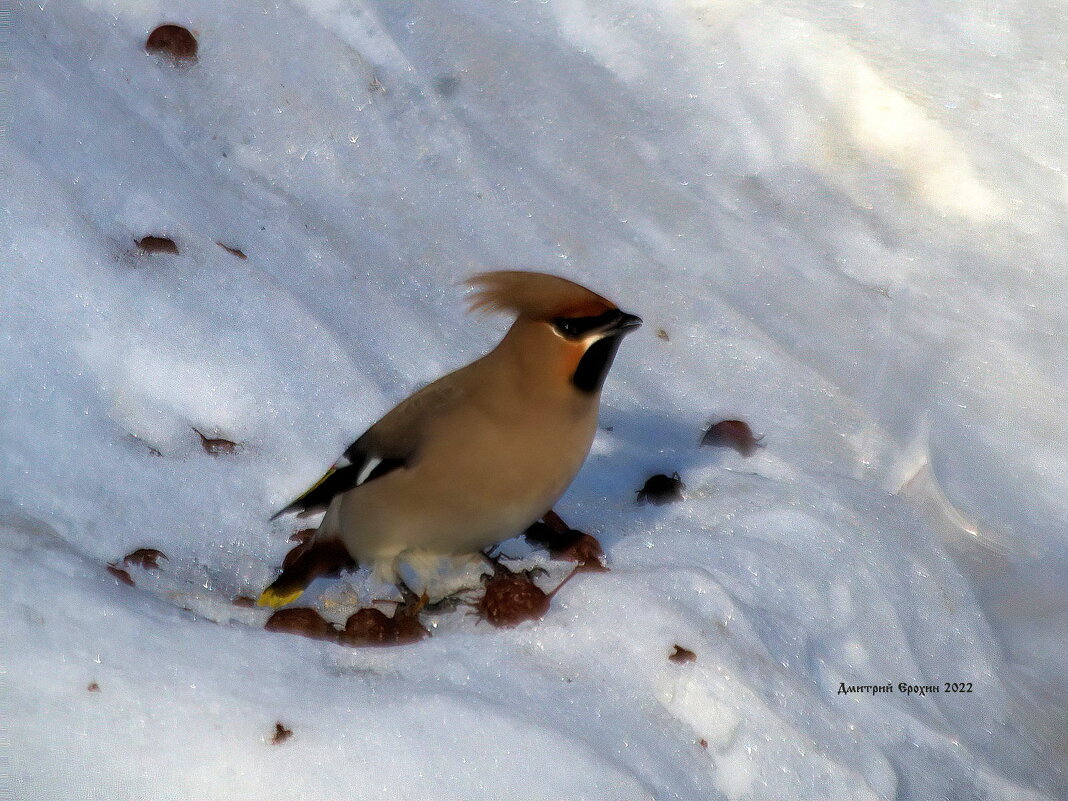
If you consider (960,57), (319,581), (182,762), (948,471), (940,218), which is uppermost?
(960,57)

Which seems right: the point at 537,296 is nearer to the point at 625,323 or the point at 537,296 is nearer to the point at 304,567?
the point at 625,323

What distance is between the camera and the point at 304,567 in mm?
2479

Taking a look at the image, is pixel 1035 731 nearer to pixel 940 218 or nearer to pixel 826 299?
pixel 826 299

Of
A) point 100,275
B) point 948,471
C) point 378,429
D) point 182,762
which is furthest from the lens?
point 948,471

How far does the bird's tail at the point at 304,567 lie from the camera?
2438mm

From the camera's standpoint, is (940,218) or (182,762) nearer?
(182,762)

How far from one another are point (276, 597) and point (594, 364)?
2.61ft

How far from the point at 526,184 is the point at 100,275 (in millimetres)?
1307

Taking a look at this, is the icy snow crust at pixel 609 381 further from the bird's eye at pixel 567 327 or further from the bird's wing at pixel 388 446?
the bird's eye at pixel 567 327

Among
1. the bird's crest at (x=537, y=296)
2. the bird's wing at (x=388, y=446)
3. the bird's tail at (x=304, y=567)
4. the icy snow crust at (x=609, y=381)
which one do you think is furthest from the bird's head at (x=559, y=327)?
the bird's tail at (x=304, y=567)

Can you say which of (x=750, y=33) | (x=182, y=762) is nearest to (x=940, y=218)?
(x=750, y=33)

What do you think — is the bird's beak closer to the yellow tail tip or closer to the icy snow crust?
the icy snow crust

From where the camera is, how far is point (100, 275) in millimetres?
2896

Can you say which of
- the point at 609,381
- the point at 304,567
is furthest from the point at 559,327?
the point at 609,381
